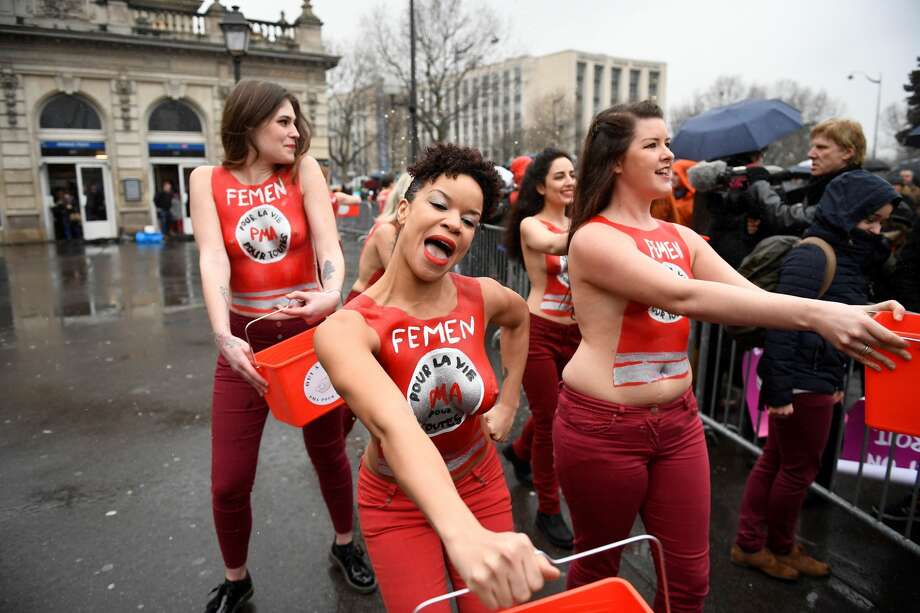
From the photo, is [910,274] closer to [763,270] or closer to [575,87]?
[763,270]

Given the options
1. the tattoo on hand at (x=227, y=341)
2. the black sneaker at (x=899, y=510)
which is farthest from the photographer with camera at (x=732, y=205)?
the tattoo on hand at (x=227, y=341)

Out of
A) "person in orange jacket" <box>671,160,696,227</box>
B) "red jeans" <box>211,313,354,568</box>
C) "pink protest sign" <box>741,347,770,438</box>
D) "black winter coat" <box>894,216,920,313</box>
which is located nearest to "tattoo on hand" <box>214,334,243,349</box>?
"red jeans" <box>211,313,354,568</box>

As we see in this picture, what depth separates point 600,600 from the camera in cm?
133

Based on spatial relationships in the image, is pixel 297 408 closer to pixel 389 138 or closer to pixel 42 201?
pixel 42 201

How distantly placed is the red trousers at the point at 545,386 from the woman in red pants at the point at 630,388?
4.04 ft

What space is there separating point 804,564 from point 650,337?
2.01m

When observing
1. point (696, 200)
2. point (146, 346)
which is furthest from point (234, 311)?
point (146, 346)

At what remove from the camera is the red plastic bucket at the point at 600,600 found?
4.18ft

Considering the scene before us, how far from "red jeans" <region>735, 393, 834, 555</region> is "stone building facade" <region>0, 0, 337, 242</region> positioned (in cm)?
2528

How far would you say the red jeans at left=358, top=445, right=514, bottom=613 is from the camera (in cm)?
178

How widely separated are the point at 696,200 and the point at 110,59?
81.3ft

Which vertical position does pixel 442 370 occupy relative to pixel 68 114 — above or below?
below

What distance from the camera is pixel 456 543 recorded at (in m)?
1.20

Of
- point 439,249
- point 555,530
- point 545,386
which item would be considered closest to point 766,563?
point 555,530
